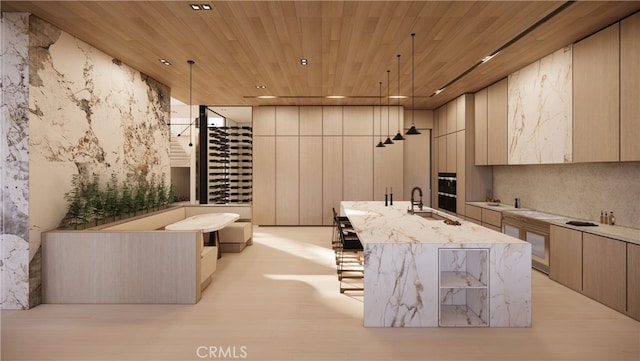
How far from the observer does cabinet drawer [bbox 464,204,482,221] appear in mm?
6228

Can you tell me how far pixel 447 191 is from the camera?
796cm

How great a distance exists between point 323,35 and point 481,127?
4.15 metres

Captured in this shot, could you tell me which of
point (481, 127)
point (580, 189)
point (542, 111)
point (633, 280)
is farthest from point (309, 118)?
point (633, 280)

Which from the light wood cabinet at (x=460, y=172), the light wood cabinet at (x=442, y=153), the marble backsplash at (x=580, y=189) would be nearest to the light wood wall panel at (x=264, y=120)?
the light wood cabinet at (x=442, y=153)

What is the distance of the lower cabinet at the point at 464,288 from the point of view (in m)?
2.97

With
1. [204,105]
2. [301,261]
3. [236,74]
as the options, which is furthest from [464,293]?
[204,105]

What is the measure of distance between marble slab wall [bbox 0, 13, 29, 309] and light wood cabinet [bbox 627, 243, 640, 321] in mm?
5858

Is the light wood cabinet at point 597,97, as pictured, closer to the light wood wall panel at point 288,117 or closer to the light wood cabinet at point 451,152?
the light wood cabinet at point 451,152

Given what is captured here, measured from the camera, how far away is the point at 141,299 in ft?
11.7

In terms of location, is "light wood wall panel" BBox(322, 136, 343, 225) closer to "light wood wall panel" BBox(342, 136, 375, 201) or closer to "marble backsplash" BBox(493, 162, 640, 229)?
"light wood wall panel" BBox(342, 136, 375, 201)

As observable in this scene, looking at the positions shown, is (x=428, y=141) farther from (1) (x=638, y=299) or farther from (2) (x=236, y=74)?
(1) (x=638, y=299)

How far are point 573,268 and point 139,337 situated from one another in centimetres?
453

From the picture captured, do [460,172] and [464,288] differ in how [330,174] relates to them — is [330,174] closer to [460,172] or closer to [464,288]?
[460,172]

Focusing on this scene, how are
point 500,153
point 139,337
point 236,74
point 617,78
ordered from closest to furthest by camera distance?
point 139,337, point 617,78, point 236,74, point 500,153
